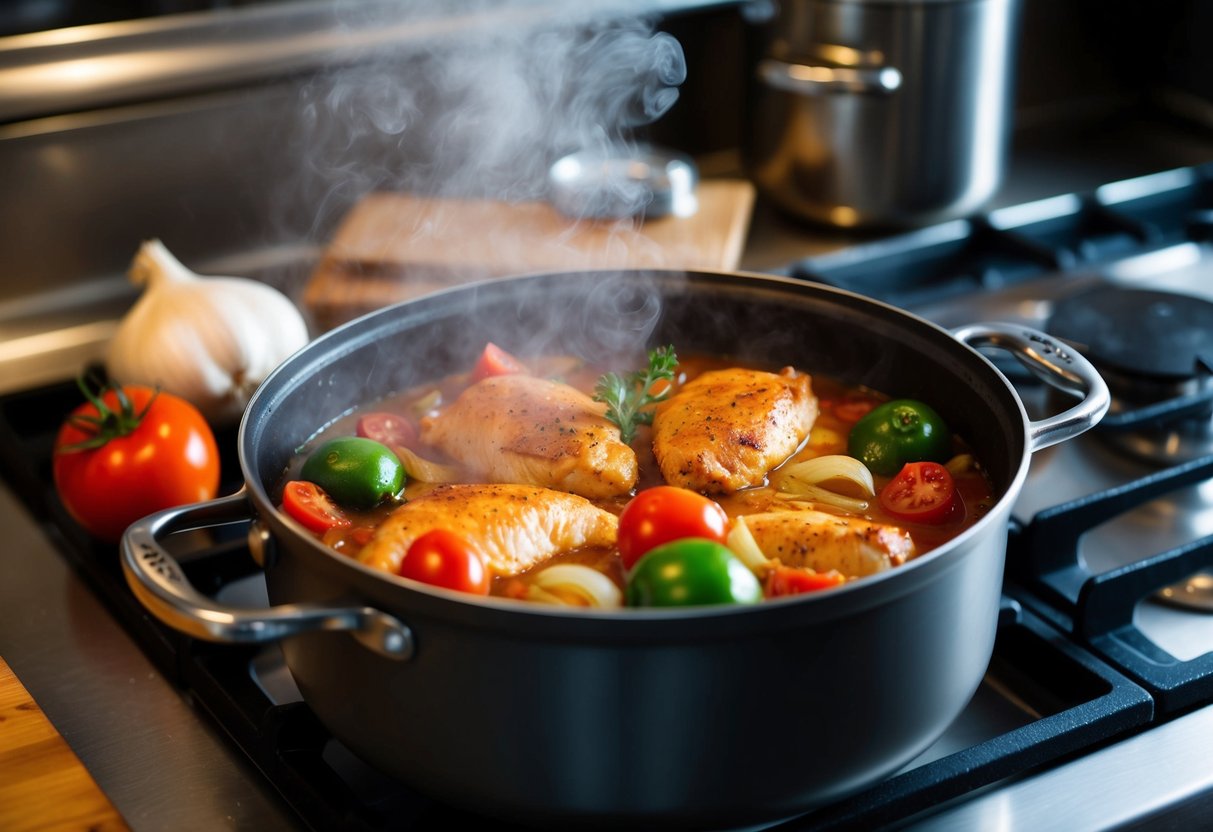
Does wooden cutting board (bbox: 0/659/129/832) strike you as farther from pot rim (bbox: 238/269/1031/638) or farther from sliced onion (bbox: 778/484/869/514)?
sliced onion (bbox: 778/484/869/514)

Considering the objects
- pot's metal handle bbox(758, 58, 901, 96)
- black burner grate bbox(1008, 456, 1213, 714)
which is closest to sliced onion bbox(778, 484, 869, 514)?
black burner grate bbox(1008, 456, 1213, 714)

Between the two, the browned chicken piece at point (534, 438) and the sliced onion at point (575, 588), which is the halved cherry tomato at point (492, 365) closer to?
the browned chicken piece at point (534, 438)

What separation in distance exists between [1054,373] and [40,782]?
1.19 m

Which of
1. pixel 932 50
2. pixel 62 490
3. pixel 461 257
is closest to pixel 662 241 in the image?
pixel 461 257

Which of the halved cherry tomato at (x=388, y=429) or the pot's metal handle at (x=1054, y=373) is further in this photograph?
the halved cherry tomato at (x=388, y=429)

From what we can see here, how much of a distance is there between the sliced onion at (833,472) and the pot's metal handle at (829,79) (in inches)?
39.0

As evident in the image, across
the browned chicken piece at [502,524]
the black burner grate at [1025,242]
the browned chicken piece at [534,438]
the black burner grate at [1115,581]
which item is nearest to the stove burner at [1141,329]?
the black burner grate at [1025,242]

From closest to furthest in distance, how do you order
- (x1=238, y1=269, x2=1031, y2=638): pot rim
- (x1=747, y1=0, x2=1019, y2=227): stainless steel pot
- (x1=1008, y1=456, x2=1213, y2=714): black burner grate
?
(x1=238, y1=269, x2=1031, y2=638): pot rim → (x1=1008, y1=456, x2=1213, y2=714): black burner grate → (x1=747, y1=0, x2=1019, y2=227): stainless steel pot

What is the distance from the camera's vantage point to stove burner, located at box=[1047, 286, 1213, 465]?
1933 mm

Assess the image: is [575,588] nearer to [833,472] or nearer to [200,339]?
[833,472]

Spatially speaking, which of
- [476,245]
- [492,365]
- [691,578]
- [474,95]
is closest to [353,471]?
[492,365]

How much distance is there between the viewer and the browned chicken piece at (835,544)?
4.42 feet

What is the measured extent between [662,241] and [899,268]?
463 millimetres

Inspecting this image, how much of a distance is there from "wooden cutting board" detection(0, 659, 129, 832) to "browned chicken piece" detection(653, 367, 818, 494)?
74cm
